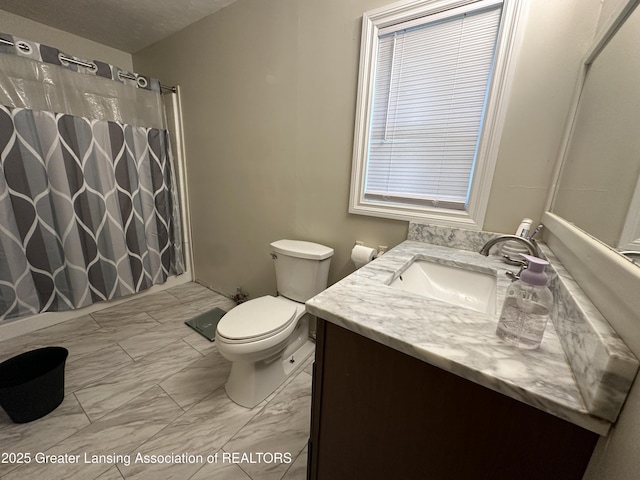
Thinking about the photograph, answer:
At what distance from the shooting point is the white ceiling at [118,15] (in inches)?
67.2

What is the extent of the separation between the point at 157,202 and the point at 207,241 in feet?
1.73

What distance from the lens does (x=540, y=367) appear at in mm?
472

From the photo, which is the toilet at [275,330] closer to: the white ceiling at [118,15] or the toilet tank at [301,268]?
the toilet tank at [301,268]

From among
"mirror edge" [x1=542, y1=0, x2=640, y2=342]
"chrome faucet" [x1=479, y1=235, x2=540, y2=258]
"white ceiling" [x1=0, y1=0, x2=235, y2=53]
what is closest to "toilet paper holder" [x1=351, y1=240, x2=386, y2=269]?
"chrome faucet" [x1=479, y1=235, x2=540, y2=258]

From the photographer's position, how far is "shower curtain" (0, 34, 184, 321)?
Result: 59.2 inches

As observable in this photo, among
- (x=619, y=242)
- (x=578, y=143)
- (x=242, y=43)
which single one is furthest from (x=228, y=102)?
(x=619, y=242)

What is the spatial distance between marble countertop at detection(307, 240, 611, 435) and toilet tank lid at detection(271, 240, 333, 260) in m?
0.64

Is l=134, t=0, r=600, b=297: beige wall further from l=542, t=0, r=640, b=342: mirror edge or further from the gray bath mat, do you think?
the gray bath mat

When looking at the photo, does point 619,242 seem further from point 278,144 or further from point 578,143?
point 278,144

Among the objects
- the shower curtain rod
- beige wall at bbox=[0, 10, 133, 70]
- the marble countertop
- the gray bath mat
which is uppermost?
beige wall at bbox=[0, 10, 133, 70]

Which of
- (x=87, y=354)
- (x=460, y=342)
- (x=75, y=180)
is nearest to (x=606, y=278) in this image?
(x=460, y=342)

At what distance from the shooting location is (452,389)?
0.51 metres

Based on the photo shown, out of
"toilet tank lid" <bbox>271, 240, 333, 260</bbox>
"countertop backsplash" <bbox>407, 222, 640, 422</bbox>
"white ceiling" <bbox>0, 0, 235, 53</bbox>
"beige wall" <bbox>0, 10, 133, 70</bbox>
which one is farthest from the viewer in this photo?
"beige wall" <bbox>0, 10, 133, 70</bbox>

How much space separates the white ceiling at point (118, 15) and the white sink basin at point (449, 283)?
2.08 metres
